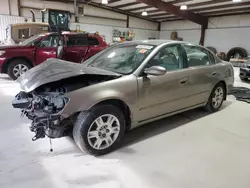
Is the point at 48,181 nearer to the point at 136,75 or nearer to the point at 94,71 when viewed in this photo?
the point at 94,71

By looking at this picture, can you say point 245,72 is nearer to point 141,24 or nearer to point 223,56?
point 223,56

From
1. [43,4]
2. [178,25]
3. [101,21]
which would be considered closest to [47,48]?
[43,4]

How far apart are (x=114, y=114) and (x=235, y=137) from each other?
174cm

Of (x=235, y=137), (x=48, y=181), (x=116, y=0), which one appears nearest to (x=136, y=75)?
(x=48, y=181)

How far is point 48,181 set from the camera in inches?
73.8

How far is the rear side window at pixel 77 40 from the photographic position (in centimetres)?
631

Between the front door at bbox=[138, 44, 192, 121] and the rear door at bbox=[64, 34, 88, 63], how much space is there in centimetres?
404

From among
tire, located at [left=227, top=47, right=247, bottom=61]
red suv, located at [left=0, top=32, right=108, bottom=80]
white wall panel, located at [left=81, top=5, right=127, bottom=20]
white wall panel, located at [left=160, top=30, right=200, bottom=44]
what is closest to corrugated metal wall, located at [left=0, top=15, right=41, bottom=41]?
white wall panel, located at [left=81, top=5, right=127, bottom=20]

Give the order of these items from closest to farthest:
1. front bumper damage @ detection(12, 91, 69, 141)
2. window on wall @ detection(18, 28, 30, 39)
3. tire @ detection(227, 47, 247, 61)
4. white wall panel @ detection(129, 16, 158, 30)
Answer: front bumper damage @ detection(12, 91, 69, 141)
window on wall @ detection(18, 28, 30, 39)
tire @ detection(227, 47, 247, 61)
white wall panel @ detection(129, 16, 158, 30)

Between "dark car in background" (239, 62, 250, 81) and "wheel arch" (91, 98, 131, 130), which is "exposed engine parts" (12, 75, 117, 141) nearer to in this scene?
"wheel arch" (91, 98, 131, 130)

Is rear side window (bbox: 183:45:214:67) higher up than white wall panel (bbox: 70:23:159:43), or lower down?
lower down

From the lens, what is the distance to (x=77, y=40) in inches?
254

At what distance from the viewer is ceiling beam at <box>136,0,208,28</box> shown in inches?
462

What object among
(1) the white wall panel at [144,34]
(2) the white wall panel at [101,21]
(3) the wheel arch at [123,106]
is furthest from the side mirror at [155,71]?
(1) the white wall panel at [144,34]
